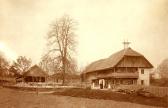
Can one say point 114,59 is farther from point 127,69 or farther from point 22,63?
point 22,63

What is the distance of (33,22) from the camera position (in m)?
7.90

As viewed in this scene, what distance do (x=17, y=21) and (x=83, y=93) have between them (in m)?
5.05

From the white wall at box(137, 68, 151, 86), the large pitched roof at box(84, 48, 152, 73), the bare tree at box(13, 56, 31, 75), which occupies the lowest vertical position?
the white wall at box(137, 68, 151, 86)

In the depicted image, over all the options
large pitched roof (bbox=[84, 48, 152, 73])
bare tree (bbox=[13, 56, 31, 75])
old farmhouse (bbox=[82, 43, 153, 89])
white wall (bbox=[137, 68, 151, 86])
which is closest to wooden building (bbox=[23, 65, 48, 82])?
bare tree (bbox=[13, 56, 31, 75])

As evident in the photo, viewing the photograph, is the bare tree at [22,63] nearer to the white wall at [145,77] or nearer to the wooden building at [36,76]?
the wooden building at [36,76]

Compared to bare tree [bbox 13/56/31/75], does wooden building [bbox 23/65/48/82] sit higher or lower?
lower

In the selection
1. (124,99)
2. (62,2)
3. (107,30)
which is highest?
(62,2)

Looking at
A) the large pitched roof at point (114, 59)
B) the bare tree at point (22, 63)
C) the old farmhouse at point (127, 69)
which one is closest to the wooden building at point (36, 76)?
the bare tree at point (22, 63)

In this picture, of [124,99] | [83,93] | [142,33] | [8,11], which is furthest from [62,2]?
[83,93]

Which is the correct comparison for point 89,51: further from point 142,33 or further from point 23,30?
point 23,30

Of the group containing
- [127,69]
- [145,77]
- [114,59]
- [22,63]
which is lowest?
[145,77]

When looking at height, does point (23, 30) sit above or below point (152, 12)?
below

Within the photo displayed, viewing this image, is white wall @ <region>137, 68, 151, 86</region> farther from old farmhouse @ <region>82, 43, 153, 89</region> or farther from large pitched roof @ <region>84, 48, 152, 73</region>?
large pitched roof @ <region>84, 48, 152, 73</region>

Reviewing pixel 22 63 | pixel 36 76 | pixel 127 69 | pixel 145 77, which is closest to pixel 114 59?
pixel 127 69
